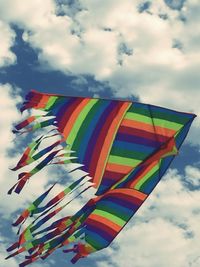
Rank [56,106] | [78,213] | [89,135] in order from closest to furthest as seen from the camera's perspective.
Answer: [78,213] < [56,106] < [89,135]

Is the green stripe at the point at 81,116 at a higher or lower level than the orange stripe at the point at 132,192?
higher

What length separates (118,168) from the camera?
11.0 m

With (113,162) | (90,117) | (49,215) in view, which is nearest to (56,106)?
(90,117)

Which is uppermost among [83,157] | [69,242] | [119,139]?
[119,139]

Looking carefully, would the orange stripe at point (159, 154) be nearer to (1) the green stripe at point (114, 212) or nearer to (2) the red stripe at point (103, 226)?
(1) the green stripe at point (114, 212)

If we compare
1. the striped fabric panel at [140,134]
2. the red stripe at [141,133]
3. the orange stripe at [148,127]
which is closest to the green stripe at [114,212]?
the striped fabric panel at [140,134]

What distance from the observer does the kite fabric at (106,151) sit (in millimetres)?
9625

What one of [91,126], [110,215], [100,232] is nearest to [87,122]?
[91,126]

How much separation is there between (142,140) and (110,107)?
1.09 meters

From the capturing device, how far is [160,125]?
1136cm

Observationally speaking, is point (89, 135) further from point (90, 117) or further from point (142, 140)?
point (142, 140)

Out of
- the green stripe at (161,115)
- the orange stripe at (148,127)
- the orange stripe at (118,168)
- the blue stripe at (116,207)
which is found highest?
the green stripe at (161,115)

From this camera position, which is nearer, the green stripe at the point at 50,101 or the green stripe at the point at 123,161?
the green stripe at the point at 50,101

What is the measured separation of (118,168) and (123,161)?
0.27 m
